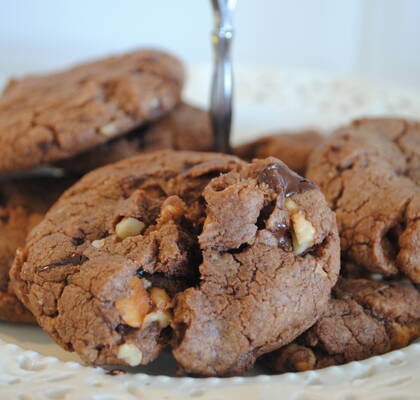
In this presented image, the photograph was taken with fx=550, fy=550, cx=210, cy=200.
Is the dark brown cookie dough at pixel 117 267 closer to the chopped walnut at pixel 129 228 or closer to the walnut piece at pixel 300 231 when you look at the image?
the chopped walnut at pixel 129 228

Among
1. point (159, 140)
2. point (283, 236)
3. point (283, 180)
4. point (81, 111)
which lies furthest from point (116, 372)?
point (159, 140)

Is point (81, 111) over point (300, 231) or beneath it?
over

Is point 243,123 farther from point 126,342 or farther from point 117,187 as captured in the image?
point 126,342

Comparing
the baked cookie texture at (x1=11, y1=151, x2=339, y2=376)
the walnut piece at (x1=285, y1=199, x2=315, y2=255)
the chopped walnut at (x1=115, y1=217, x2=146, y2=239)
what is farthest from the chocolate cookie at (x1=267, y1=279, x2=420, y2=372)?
the chopped walnut at (x1=115, y1=217, x2=146, y2=239)

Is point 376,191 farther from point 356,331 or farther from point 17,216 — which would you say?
Answer: point 17,216

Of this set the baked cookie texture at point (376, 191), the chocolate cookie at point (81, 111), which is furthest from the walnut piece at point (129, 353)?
the chocolate cookie at point (81, 111)

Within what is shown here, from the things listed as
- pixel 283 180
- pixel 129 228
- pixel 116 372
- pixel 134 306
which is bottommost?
pixel 116 372

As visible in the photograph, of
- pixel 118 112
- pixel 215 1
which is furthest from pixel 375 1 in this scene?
pixel 118 112
